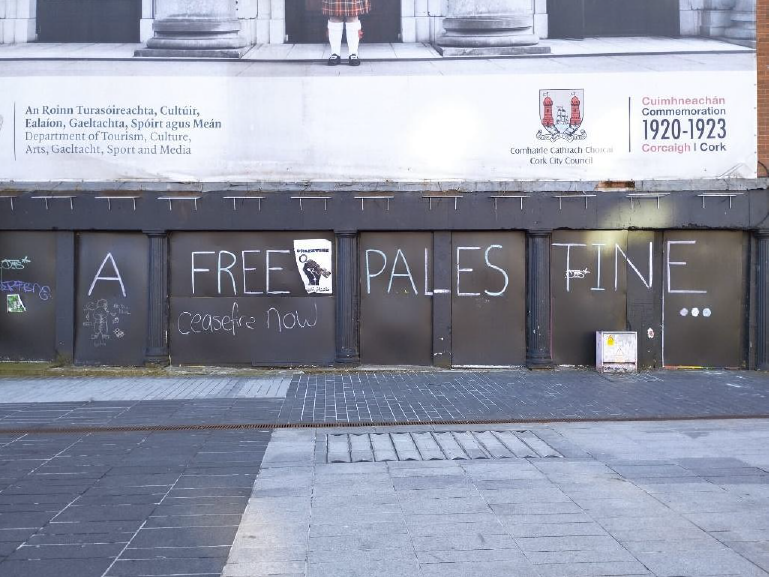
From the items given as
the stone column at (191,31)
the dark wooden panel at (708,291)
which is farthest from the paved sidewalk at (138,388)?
the dark wooden panel at (708,291)

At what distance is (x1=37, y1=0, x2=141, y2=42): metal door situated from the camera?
14.6 meters

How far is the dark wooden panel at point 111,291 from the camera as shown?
46.9ft

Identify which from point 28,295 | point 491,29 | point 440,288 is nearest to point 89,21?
point 28,295

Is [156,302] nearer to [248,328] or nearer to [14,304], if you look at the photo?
[248,328]

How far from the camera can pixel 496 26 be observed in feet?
47.3

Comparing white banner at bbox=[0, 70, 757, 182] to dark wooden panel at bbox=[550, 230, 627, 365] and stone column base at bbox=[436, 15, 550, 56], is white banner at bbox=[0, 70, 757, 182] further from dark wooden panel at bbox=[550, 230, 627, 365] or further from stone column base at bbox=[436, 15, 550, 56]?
dark wooden panel at bbox=[550, 230, 627, 365]

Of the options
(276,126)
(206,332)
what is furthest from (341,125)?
(206,332)

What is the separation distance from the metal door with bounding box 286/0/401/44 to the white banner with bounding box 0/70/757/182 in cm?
102

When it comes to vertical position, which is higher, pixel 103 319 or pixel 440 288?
pixel 440 288

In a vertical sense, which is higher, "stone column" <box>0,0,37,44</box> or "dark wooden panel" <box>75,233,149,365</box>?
"stone column" <box>0,0,37,44</box>

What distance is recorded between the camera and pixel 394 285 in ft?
47.1

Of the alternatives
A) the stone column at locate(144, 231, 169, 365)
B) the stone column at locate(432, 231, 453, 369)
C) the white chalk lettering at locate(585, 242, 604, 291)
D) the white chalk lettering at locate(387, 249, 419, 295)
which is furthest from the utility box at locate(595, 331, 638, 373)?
the stone column at locate(144, 231, 169, 365)

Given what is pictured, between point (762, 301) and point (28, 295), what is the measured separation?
14489 mm

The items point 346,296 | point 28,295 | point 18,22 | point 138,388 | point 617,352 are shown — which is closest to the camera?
point 138,388
